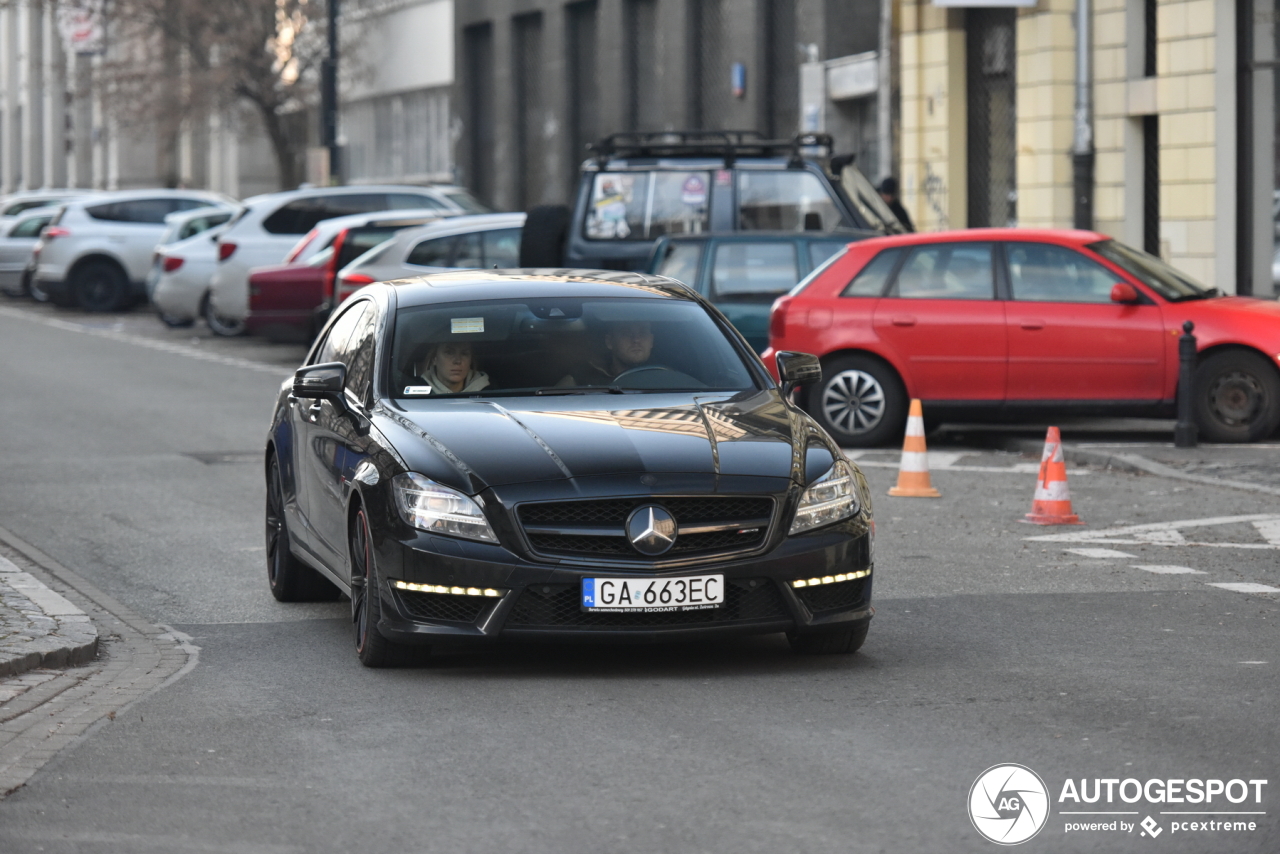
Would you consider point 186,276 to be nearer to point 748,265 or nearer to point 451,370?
point 748,265

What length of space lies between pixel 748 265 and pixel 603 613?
10.5 meters

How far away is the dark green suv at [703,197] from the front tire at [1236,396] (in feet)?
14.2

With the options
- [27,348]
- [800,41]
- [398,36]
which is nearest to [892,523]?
[27,348]

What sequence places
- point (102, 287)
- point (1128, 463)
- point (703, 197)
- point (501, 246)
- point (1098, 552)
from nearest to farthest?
point (1098, 552)
point (1128, 463)
point (703, 197)
point (501, 246)
point (102, 287)

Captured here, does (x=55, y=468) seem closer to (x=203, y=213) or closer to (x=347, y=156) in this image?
(x=203, y=213)

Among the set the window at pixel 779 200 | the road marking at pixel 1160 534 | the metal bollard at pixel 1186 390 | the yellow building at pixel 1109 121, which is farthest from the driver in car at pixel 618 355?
the yellow building at pixel 1109 121

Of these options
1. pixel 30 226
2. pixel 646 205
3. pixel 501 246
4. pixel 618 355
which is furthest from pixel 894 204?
pixel 30 226

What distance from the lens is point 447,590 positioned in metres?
7.64

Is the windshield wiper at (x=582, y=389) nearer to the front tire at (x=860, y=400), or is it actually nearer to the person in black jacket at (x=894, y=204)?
the front tire at (x=860, y=400)

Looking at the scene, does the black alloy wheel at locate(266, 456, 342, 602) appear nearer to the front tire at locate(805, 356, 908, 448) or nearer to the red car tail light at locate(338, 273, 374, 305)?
the front tire at locate(805, 356, 908, 448)

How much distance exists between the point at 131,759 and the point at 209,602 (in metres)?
3.34

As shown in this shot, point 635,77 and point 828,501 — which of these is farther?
point 635,77

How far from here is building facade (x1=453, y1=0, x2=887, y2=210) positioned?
31797mm

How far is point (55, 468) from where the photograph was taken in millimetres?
15664
